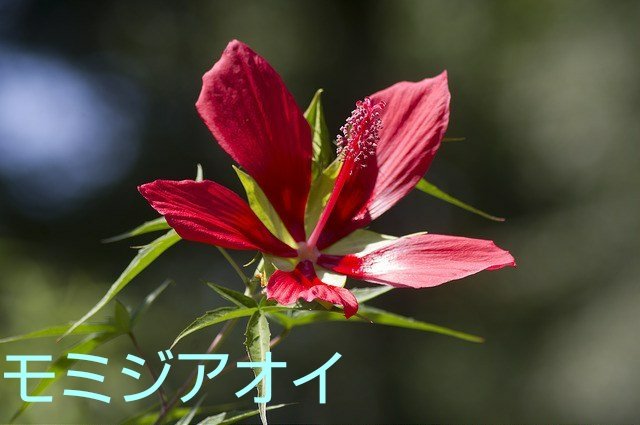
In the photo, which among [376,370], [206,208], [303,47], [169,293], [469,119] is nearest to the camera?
[206,208]

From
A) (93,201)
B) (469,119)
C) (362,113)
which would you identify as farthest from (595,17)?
(362,113)

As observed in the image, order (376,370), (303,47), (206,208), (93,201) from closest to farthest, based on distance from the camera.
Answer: (206,208)
(93,201)
(376,370)
(303,47)

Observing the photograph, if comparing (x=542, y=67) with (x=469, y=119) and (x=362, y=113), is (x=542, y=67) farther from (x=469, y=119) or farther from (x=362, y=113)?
(x=362, y=113)

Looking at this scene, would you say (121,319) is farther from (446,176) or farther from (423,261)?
(446,176)

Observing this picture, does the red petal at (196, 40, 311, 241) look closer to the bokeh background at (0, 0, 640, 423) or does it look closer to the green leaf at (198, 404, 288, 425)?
the green leaf at (198, 404, 288, 425)

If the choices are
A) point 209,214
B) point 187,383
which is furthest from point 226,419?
point 209,214

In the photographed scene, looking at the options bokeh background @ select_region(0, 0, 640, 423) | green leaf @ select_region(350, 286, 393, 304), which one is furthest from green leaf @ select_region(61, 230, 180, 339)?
bokeh background @ select_region(0, 0, 640, 423)
